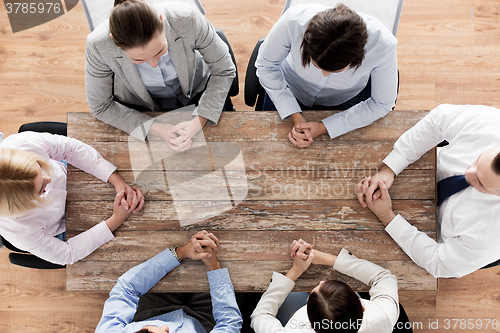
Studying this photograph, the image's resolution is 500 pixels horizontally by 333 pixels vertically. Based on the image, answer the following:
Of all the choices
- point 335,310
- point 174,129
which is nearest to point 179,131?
point 174,129

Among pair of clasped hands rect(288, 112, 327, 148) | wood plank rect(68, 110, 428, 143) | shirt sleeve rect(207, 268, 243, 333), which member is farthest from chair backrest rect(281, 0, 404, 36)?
shirt sleeve rect(207, 268, 243, 333)

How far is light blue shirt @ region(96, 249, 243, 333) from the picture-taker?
4.56 feet

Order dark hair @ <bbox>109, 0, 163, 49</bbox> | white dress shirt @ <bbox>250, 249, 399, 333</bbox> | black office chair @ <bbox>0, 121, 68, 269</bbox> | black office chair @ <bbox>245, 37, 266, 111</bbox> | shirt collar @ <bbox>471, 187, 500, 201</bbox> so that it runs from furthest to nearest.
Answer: black office chair @ <bbox>245, 37, 266, 111</bbox> < black office chair @ <bbox>0, 121, 68, 269</bbox> < white dress shirt @ <bbox>250, 249, 399, 333</bbox> < shirt collar @ <bbox>471, 187, 500, 201</bbox> < dark hair @ <bbox>109, 0, 163, 49</bbox>

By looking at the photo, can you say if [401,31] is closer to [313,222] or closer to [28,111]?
[313,222]

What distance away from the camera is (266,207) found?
1.48 m

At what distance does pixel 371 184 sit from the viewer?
1.44m

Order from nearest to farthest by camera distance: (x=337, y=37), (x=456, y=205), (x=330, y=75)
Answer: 1. (x=337, y=37)
2. (x=456, y=205)
3. (x=330, y=75)

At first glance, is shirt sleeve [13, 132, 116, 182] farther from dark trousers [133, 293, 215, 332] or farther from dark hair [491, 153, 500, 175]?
dark hair [491, 153, 500, 175]

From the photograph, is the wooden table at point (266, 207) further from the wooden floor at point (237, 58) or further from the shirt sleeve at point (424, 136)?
the wooden floor at point (237, 58)

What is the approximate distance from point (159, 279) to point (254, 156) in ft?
2.27

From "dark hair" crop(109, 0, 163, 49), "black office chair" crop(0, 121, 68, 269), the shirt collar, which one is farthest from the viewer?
"black office chair" crop(0, 121, 68, 269)

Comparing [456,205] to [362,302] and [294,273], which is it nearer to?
[362,302]

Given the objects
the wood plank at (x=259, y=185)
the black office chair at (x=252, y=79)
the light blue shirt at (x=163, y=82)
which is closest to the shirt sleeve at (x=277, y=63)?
the black office chair at (x=252, y=79)

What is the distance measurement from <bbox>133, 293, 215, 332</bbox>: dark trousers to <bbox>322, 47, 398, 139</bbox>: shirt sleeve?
1105 mm
